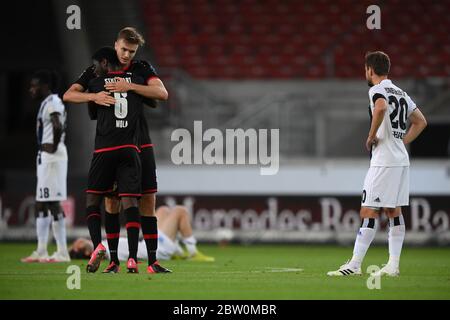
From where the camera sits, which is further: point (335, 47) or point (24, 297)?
point (335, 47)

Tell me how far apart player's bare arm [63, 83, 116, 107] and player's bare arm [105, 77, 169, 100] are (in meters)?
0.09

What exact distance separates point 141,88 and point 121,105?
238 mm

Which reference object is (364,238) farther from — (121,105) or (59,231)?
(59,231)

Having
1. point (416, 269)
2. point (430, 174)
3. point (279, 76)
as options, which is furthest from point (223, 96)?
point (416, 269)

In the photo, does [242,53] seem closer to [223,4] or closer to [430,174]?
[223,4]

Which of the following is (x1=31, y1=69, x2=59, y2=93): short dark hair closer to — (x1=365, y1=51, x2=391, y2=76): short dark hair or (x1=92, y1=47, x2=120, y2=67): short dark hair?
(x1=92, y1=47, x2=120, y2=67): short dark hair

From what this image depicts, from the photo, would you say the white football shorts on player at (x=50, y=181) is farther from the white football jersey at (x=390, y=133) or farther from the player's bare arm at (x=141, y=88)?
the white football jersey at (x=390, y=133)

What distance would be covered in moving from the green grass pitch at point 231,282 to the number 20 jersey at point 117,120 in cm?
120

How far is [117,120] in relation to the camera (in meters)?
8.26

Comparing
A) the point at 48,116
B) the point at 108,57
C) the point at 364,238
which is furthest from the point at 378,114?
the point at 48,116

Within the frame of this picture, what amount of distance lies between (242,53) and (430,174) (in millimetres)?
6843

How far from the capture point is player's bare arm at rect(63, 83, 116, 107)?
26.8 ft

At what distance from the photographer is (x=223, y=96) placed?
18672 millimetres
